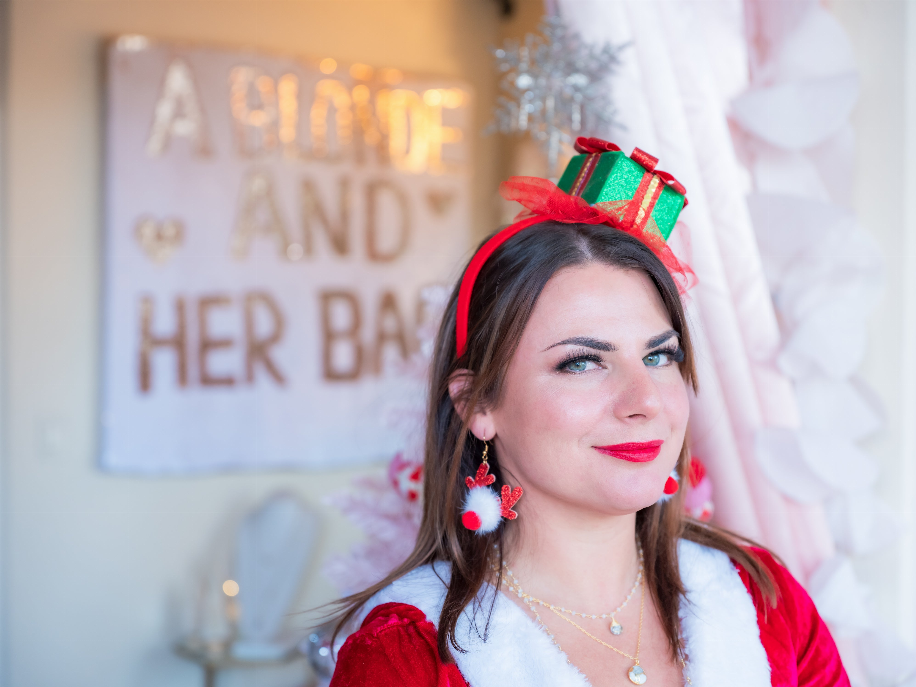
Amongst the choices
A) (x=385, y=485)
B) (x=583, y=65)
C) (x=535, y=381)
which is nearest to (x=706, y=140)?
(x=583, y=65)

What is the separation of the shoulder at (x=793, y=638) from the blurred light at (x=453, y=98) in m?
1.98

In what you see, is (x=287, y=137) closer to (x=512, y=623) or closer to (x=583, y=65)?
(x=583, y=65)

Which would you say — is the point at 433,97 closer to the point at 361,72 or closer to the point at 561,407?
the point at 361,72

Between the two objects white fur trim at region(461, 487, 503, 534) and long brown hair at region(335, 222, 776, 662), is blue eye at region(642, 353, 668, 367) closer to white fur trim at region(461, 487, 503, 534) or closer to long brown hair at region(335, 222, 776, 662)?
long brown hair at region(335, 222, 776, 662)

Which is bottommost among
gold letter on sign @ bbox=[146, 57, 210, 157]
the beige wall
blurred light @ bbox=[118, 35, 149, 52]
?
the beige wall

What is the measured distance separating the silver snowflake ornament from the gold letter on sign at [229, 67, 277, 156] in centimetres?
117

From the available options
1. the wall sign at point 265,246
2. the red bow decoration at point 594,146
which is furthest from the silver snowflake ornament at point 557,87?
the wall sign at point 265,246

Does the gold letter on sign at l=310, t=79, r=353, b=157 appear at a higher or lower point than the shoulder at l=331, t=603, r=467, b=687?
higher

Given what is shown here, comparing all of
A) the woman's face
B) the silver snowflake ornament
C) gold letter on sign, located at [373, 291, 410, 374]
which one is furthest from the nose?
gold letter on sign, located at [373, 291, 410, 374]

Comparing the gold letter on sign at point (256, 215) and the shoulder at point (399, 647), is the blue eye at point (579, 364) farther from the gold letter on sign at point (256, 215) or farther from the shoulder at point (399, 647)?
the gold letter on sign at point (256, 215)

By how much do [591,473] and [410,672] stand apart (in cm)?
31

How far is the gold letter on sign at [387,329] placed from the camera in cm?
262

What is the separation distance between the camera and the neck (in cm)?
102

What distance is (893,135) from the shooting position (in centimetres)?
140
